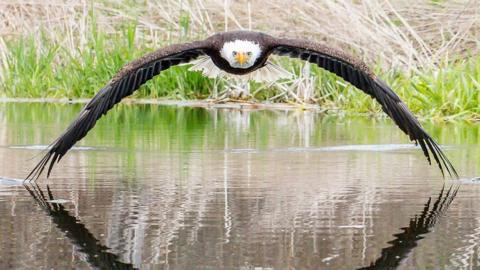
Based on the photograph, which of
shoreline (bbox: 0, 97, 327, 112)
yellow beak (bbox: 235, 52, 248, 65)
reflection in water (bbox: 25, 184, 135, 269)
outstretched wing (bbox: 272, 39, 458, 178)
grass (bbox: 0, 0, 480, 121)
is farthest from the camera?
shoreline (bbox: 0, 97, 327, 112)

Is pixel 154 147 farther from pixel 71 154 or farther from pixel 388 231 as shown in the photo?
pixel 388 231

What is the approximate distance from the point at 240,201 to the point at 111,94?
159 cm

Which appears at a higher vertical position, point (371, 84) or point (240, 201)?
point (371, 84)

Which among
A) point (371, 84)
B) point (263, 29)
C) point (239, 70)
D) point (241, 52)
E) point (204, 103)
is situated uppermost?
point (263, 29)

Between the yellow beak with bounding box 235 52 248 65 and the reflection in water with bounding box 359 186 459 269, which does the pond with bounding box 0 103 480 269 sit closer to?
the reflection in water with bounding box 359 186 459 269

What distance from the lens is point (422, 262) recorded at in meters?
5.22

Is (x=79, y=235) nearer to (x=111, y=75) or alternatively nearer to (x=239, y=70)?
(x=239, y=70)

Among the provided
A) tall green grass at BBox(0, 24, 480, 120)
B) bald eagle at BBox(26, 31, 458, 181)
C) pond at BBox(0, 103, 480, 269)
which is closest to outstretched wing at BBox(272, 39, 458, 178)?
bald eagle at BBox(26, 31, 458, 181)

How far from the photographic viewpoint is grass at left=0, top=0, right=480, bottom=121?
47.2 feet

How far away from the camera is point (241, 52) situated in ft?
31.0

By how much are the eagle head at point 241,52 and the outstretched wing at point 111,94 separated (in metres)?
0.75

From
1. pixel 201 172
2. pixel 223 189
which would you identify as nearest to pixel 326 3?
pixel 201 172

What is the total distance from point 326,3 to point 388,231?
959 centimetres

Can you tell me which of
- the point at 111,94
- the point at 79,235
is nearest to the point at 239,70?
the point at 111,94
